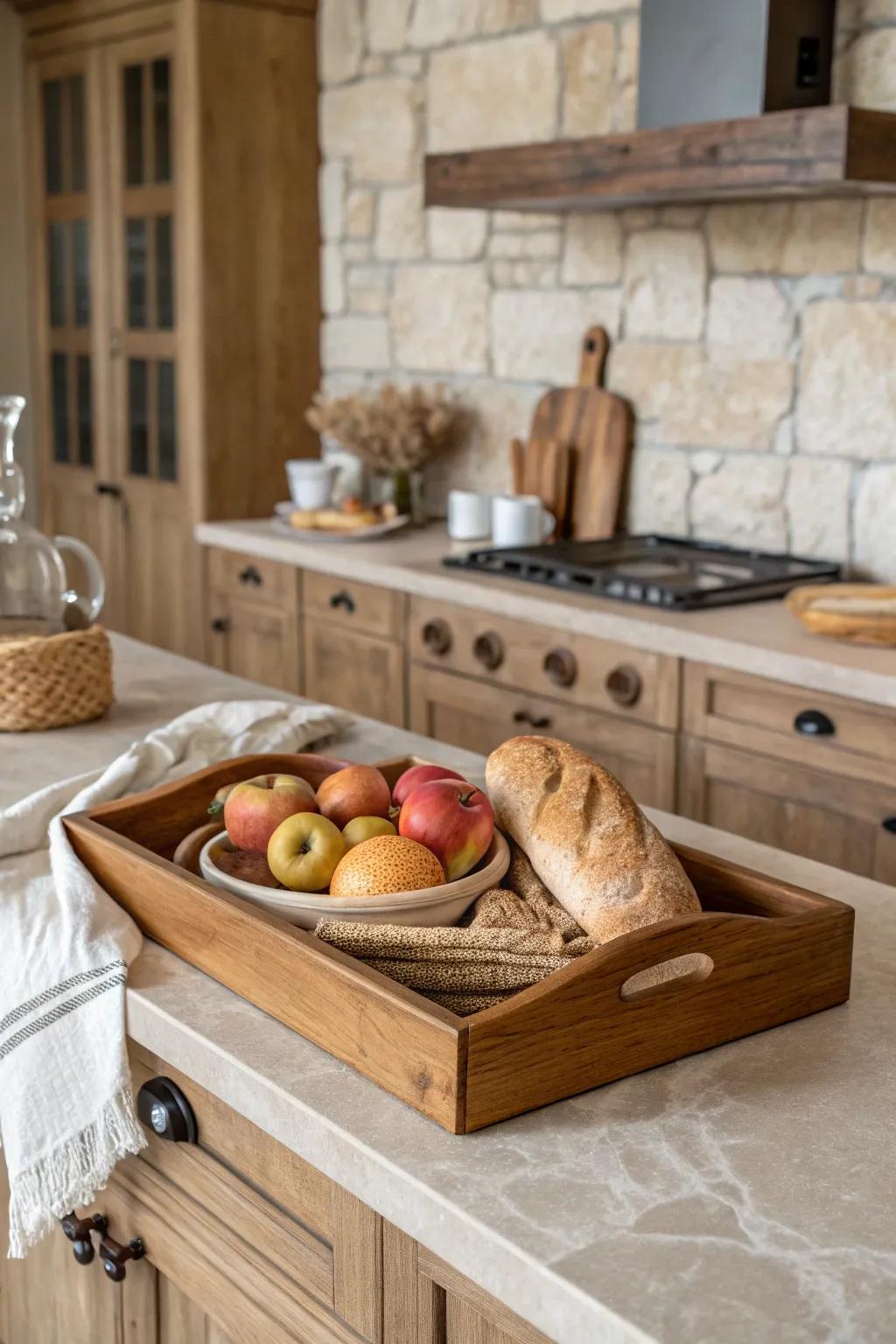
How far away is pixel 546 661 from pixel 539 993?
6.70 feet

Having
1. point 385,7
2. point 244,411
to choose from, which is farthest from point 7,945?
point 385,7

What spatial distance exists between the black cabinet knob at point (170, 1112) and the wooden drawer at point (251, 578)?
105 inches

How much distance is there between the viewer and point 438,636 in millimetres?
3338

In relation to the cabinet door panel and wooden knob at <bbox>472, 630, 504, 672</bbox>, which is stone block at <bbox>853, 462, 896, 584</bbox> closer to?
wooden knob at <bbox>472, 630, 504, 672</bbox>

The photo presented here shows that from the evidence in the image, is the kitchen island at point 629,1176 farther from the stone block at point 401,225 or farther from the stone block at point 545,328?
the stone block at point 401,225

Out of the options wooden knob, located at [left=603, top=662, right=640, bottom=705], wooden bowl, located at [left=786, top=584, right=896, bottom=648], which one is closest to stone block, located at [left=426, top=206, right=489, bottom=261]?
wooden knob, located at [left=603, top=662, right=640, bottom=705]

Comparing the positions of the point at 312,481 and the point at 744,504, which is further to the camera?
the point at 312,481

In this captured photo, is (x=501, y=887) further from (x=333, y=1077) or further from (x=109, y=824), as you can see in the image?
(x=109, y=824)

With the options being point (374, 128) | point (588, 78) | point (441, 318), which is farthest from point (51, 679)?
point (374, 128)

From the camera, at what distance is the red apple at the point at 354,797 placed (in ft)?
4.34

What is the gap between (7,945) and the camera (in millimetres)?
1307

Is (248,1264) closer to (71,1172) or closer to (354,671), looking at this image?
(71,1172)

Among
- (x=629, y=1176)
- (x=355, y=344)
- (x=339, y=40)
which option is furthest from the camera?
(x=355, y=344)

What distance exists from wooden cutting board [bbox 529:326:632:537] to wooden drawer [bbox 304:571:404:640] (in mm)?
584
